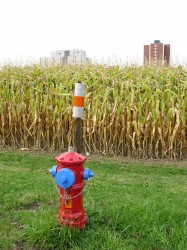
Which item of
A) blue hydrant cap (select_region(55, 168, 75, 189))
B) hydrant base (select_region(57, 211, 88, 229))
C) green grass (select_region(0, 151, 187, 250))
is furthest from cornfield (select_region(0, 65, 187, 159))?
blue hydrant cap (select_region(55, 168, 75, 189))

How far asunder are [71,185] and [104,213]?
748mm

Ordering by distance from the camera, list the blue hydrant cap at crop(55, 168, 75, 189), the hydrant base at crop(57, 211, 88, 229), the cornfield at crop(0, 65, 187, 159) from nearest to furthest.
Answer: the blue hydrant cap at crop(55, 168, 75, 189), the hydrant base at crop(57, 211, 88, 229), the cornfield at crop(0, 65, 187, 159)

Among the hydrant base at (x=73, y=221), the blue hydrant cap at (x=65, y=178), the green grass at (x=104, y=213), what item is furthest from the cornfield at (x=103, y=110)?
the blue hydrant cap at (x=65, y=178)

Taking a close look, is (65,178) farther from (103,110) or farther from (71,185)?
(103,110)

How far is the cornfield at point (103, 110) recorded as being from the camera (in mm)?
7223

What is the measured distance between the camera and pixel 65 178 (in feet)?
10.2

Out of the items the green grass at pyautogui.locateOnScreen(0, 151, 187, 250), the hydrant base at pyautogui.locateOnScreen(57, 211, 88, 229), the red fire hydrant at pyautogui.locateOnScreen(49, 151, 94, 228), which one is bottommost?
the green grass at pyautogui.locateOnScreen(0, 151, 187, 250)

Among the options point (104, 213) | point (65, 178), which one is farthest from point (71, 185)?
point (104, 213)

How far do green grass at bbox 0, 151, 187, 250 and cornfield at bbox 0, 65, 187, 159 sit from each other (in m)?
1.36

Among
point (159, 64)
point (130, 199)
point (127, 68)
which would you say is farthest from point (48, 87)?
point (130, 199)

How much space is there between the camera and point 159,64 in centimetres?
831

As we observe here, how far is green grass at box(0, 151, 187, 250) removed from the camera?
3.21 metres

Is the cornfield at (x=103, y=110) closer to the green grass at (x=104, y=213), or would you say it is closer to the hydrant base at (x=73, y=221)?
the green grass at (x=104, y=213)

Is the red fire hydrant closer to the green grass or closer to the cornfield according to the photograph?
the green grass
